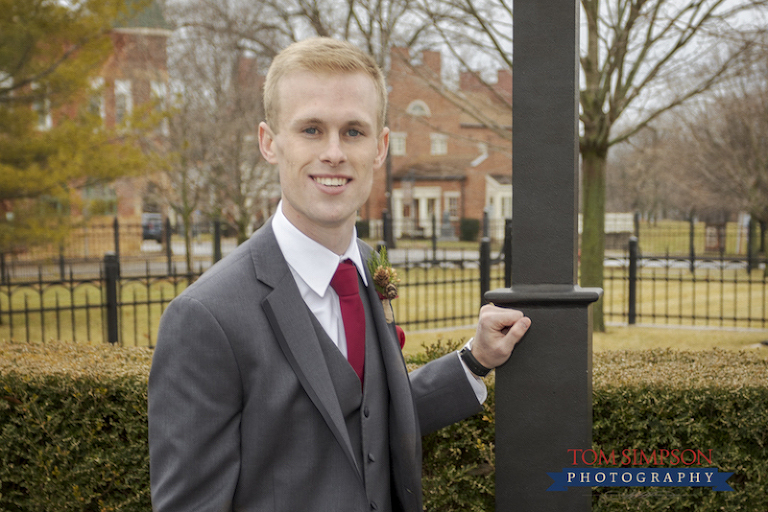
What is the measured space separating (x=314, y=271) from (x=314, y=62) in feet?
1.87

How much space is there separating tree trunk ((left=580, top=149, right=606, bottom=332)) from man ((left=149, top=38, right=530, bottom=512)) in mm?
8112

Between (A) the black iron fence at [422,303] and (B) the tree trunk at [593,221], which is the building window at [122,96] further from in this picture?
(B) the tree trunk at [593,221]

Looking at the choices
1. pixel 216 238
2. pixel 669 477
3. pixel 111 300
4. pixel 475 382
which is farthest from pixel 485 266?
pixel 475 382

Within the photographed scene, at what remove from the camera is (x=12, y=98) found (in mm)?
12211

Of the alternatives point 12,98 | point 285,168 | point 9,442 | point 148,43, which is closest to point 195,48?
point 148,43

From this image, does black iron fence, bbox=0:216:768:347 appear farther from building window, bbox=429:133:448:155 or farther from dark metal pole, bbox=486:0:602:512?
building window, bbox=429:133:448:155

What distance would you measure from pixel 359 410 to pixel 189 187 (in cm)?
1872

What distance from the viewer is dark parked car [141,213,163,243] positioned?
2657cm

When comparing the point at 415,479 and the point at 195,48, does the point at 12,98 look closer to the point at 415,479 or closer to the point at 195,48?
the point at 195,48

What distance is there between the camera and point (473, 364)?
2.09 metres

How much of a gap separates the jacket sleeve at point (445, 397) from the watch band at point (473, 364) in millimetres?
37

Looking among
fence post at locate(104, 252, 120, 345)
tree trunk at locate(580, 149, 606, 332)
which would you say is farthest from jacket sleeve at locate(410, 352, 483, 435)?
tree trunk at locate(580, 149, 606, 332)

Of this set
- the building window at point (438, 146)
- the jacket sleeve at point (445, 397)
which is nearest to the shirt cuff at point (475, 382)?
the jacket sleeve at point (445, 397)

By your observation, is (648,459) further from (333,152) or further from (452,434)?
(333,152)
